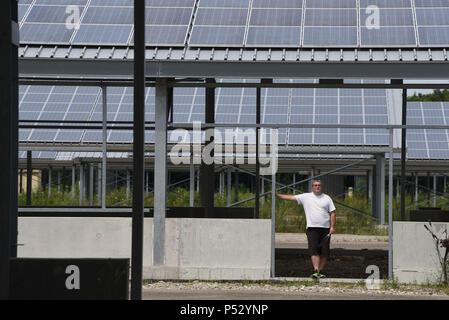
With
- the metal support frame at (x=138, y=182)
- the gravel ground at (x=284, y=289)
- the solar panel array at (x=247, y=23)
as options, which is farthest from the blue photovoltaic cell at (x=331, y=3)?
the metal support frame at (x=138, y=182)

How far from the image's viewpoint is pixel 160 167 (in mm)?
17359

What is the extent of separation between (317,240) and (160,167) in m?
3.23

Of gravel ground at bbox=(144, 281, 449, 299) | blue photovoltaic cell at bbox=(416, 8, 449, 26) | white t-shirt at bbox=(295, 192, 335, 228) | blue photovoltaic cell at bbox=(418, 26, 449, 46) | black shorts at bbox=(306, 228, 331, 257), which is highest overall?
blue photovoltaic cell at bbox=(416, 8, 449, 26)

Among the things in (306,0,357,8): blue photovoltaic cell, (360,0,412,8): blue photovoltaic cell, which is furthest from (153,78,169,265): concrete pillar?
(360,0,412,8): blue photovoltaic cell

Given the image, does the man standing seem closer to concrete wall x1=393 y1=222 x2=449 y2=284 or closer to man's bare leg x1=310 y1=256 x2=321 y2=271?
man's bare leg x1=310 y1=256 x2=321 y2=271

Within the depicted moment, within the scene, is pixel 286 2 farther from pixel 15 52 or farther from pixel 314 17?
pixel 15 52

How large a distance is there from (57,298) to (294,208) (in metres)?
27.8

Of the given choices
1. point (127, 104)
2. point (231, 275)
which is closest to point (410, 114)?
point (127, 104)

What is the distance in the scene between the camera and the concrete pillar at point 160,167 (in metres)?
17.2

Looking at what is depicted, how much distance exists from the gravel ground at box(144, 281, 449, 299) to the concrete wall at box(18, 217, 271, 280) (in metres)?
0.25

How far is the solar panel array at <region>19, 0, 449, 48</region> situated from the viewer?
1791 cm

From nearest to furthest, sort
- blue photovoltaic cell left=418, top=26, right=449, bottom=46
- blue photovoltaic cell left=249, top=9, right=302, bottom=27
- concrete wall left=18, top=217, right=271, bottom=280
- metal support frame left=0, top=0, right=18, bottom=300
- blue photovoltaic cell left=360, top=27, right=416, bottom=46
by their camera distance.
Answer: metal support frame left=0, top=0, right=18, bottom=300
concrete wall left=18, top=217, right=271, bottom=280
blue photovoltaic cell left=418, top=26, right=449, bottom=46
blue photovoltaic cell left=360, top=27, right=416, bottom=46
blue photovoltaic cell left=249, top=9, right=302, bottom=27

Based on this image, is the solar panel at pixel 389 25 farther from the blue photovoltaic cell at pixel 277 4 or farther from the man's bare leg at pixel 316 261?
the man's bare leg at pixel 316 261

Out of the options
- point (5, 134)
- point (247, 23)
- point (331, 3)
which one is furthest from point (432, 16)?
point (5, 134)
